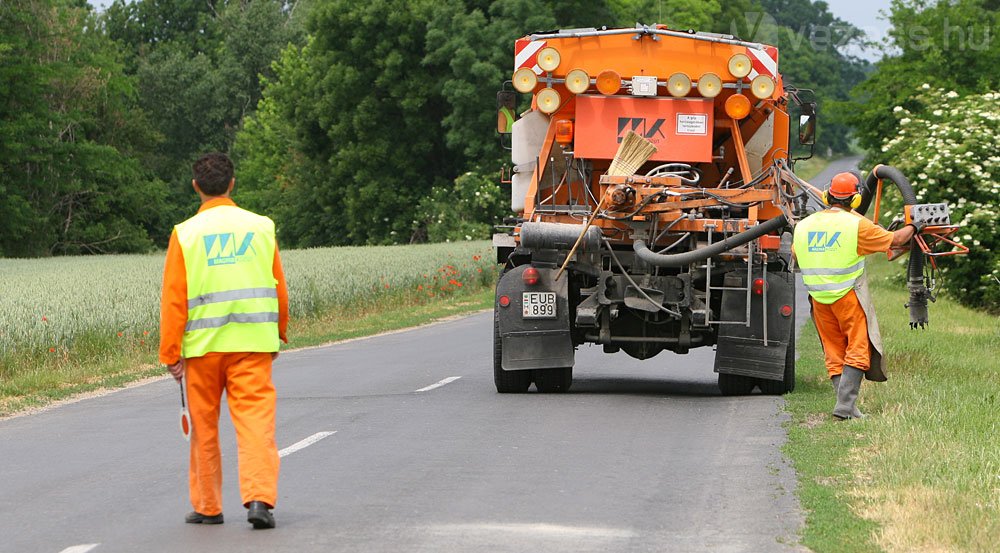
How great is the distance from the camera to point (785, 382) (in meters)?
14.2

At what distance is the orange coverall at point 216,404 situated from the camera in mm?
Result: 7684

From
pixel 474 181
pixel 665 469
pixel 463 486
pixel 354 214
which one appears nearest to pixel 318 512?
pixel 463 486

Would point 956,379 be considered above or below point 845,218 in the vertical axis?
below

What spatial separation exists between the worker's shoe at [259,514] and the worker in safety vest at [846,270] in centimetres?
551

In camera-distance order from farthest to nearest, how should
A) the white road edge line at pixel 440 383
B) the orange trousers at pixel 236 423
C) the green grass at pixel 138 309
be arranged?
the green grass at pixel 138 309, the white road edge line at pixel 440 383, the orange trousers at pixel 236 423

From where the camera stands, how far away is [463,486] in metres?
9.14

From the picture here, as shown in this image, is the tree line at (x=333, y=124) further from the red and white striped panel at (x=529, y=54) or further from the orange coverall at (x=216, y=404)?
the orange coverall at (x=216, y=404)

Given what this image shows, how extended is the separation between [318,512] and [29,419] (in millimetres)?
6247

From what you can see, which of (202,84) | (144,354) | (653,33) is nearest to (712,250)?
(653,33)

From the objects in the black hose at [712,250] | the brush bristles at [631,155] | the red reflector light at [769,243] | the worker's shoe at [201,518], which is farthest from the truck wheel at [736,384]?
the worker's shoe at [201,518]

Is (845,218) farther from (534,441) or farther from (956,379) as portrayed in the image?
(956,379)

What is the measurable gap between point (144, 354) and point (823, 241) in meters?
10.7

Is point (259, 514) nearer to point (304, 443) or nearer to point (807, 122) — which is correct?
point (304, 443)

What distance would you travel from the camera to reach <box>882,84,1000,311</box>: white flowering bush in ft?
91.2
